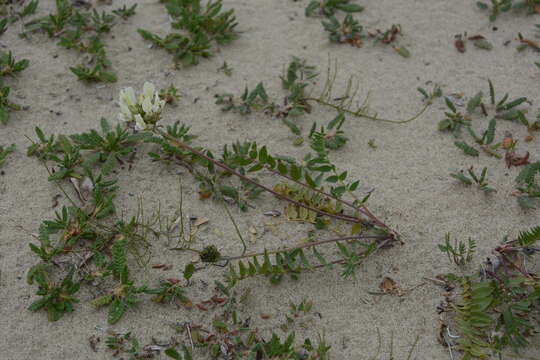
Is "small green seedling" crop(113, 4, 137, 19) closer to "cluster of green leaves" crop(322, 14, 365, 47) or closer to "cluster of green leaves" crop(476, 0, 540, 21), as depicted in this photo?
"cluster of green leaves" crop(322, 14, 365, 47)

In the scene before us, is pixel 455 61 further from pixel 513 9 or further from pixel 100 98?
pixel 100 98

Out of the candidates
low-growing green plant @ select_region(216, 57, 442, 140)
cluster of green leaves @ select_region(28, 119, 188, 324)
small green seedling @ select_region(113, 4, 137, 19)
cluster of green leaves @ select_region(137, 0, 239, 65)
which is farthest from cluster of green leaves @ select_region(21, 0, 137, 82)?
low-growing green plant @ select_region(216, 57, 442, 140)

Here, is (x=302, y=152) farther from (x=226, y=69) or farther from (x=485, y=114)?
(x=485, y=114)

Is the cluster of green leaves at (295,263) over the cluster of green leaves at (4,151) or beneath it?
beneath

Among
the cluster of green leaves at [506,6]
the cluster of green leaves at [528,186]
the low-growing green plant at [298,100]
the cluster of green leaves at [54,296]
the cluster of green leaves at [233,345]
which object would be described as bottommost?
the cluster of green leaves at [233,345]

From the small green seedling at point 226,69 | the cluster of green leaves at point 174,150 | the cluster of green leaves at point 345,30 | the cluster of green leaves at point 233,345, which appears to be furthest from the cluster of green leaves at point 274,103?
the cluster of green leaves at point 233,345

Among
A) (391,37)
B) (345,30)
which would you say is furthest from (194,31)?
(391,37)

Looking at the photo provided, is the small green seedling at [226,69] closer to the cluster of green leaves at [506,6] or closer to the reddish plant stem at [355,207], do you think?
the reddish plant stem at [355,207]
